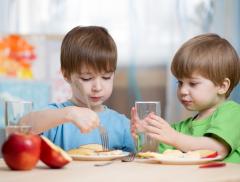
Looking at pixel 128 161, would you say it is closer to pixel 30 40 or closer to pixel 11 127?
pixel 11 127

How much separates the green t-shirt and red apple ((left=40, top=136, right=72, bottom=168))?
52 centimetres

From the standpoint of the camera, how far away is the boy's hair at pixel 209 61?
179 centimetres

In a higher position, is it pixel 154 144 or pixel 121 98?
pixel 154 144

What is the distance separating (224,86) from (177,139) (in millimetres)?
385

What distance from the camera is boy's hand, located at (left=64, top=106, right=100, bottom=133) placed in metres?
1.33

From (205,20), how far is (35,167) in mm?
2048

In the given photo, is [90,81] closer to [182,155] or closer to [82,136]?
[82,136]

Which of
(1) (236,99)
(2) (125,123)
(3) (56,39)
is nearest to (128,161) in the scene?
(2) (125,123)

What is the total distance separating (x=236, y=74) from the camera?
1862 millimetres

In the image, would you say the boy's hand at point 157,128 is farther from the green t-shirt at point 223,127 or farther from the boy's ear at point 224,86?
the boy's ear at point 224,86

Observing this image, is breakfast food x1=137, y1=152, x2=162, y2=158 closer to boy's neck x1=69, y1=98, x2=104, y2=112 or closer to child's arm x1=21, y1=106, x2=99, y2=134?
child's arm x1=21, y1=106, x2=99, y2=134

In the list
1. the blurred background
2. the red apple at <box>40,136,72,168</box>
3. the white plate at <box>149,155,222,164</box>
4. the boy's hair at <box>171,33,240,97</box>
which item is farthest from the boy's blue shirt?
the blurred background

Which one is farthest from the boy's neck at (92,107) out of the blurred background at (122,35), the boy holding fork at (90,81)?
the blurred background at (122,35)

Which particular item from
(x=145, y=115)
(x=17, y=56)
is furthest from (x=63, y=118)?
(x=17, y=56)
